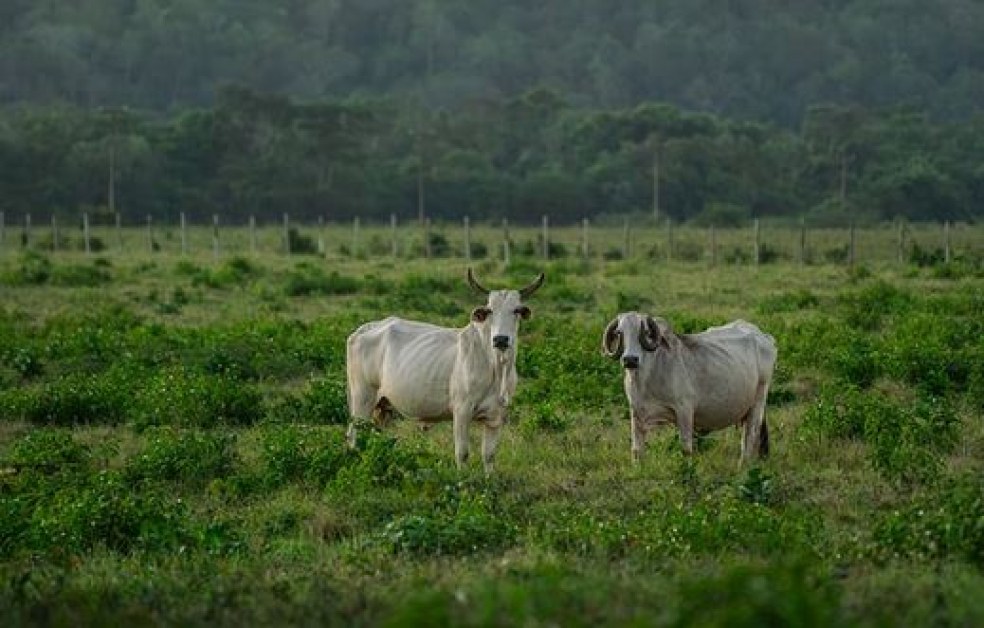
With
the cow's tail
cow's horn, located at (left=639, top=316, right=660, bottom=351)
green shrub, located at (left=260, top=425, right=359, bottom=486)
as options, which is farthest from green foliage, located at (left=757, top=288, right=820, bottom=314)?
green shrub, located at (left=260, top=425, right=359, bottom=486)

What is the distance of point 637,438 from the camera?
1281 centimetres

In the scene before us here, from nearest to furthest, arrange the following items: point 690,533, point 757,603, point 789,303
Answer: point 757,603 → point 690,533 → point 789,303

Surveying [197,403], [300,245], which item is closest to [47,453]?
[197,403]

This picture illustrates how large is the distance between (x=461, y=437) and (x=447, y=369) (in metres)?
0.65

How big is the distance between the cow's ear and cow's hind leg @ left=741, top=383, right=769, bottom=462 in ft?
7.83

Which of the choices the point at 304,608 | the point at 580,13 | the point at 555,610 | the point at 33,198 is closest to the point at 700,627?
the point at 555,610

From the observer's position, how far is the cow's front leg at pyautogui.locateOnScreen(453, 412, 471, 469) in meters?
12.8

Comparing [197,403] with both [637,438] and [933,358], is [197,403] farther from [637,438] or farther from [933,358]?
[933,358]

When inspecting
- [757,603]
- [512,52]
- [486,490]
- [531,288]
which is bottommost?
[486,490]

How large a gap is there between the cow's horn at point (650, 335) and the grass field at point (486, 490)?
0.89 meters

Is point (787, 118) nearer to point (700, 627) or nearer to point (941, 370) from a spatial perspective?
point (941, 370)

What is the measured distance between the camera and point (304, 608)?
24.6 ft

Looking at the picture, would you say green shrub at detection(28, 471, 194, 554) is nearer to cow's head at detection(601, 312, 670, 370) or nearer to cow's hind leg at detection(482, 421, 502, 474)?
cow's hind leg at detection(482, 421, 502, 474)

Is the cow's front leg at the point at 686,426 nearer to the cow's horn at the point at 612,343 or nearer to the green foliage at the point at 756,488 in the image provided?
the cow's horn at the point at 612,343
